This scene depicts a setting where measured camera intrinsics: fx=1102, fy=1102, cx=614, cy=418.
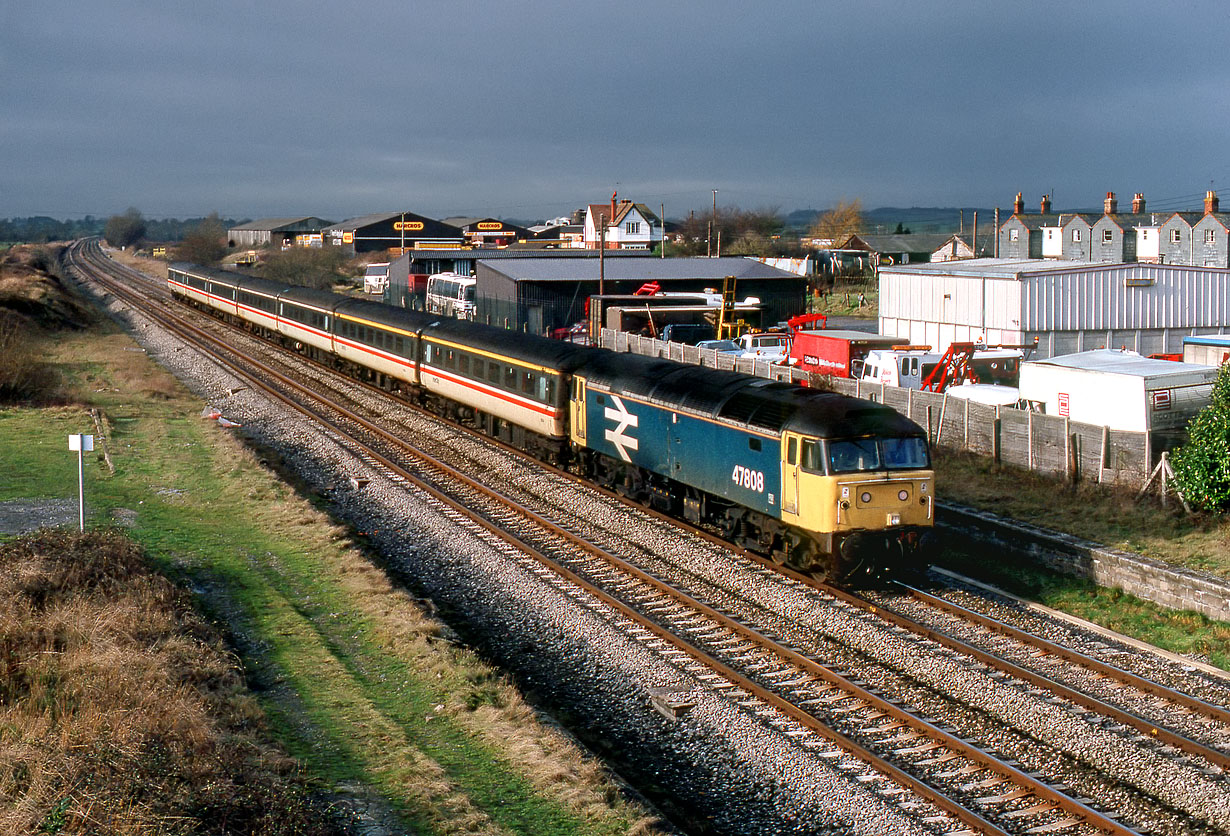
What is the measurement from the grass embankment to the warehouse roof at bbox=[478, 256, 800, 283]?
29.4 metres

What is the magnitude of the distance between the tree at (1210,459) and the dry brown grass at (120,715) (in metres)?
16.3

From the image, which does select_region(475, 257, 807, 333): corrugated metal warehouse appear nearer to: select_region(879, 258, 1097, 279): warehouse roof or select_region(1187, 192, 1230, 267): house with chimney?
select_region(879, 258, 1097, 279): warehouse roof

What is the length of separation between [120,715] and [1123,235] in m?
80.4

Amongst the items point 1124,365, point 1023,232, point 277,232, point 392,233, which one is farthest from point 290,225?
point 1124,365

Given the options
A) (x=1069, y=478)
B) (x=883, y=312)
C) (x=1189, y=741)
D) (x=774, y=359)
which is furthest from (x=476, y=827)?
(x=883, y=312)

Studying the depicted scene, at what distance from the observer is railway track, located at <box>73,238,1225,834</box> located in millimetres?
10453

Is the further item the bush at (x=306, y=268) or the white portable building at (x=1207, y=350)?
the bush at (x=306, y=268)

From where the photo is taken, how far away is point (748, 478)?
58.1 feet

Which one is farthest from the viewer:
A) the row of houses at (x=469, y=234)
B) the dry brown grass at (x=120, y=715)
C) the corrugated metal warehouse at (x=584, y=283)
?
the row of houses at (x=469, y=234)

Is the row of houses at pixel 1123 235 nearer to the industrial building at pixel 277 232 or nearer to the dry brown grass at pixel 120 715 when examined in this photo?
the dry brown grass at pixel 120 715

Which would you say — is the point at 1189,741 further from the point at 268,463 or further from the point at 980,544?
the point at 268,463

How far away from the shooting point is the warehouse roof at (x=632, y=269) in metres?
55.4

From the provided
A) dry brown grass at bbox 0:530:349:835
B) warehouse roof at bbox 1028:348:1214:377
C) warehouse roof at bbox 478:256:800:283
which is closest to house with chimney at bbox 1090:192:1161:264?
warehouse roof at bbox 478:256:800:283

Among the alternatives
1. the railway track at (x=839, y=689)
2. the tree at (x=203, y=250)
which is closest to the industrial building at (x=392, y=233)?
the tree at (x=203, y=250)
